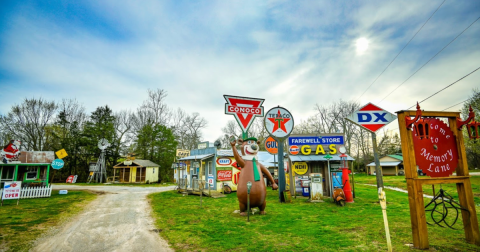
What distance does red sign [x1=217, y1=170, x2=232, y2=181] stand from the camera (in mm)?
16656

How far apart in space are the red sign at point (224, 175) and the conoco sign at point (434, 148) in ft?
43.2

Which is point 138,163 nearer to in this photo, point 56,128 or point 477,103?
point 56,128

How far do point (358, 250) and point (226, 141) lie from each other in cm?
3649

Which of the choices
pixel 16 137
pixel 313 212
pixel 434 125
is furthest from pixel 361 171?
pixel 16 137

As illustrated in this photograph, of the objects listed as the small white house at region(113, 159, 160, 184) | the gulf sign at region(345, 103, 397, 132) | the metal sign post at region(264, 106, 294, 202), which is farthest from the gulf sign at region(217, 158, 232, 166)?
the small white house at region(113, 159, 160, 184)

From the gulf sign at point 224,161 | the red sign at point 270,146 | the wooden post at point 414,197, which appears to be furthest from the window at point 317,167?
the wooden post at point 414,197

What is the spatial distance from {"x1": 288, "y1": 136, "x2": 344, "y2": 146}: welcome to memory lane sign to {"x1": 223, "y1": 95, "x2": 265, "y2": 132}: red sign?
5024 millimetres

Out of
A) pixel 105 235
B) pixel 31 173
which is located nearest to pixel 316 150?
pixel 105 235

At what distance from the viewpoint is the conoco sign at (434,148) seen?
4.75m

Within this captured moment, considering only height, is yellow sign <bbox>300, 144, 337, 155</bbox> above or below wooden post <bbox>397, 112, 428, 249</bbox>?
above

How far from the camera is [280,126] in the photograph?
443 inches

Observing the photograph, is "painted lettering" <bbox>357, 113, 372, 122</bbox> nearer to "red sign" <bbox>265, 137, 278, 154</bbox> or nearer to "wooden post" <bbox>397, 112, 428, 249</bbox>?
"wooden post" <bbox>397, 112, 428, 249</bbox>

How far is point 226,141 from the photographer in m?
40.8

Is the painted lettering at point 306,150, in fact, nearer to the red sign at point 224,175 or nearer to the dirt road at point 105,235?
the red sign at point 224,175
